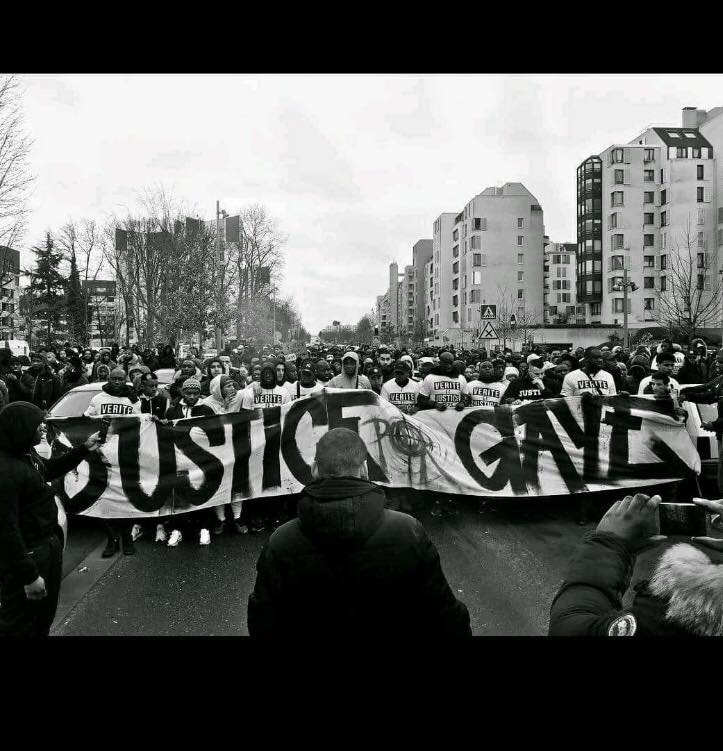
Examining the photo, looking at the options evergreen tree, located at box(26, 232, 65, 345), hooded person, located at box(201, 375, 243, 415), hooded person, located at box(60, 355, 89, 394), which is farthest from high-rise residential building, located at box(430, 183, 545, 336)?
hooded person, located at box(201, 375, 243, 415)

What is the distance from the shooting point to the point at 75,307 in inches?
2055

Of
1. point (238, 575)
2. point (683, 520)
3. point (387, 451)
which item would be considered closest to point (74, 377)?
point (387, 451)

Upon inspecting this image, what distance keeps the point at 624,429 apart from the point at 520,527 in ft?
5.72

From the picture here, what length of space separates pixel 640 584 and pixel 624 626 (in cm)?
12

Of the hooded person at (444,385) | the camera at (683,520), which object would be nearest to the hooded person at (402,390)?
the hooded person at (444,385)

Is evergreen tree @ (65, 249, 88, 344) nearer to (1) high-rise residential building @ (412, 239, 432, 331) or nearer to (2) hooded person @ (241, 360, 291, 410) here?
(2) hooded person @ (241, 360, 291, 410)

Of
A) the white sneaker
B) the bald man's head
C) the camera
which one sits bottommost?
the white sneaker

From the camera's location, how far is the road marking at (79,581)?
16.9ft

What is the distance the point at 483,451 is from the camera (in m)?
7.63

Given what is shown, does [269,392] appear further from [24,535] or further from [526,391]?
→ [24,535]

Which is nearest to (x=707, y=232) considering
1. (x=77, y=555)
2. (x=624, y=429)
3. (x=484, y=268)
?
(x=484, y=268)

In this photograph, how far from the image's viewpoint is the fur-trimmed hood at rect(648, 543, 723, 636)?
5.01ft

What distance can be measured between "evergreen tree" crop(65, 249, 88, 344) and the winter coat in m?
51.8

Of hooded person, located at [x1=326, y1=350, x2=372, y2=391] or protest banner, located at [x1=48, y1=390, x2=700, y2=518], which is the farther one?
hooded person, located at [x1=326, y1=350, x2=372, y2=391]
